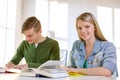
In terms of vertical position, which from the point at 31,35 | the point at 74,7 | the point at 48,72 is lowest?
the point at 48,72

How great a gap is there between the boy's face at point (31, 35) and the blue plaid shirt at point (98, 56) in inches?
17.7

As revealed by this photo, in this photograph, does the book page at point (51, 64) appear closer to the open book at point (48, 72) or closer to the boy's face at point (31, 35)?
the open book at point (48, 72)

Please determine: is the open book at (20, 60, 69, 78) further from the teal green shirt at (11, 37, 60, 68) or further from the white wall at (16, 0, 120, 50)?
the white wall at (16, 0, 120, 50)

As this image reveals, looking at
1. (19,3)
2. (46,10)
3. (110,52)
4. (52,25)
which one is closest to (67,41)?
(52,25)

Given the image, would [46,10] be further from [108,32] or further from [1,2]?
[108,32]

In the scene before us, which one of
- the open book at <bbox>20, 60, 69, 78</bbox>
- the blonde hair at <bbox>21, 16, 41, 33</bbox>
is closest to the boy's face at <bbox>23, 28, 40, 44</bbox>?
the blonde hair at <bbox>21, 16, 41, 33</bbox>

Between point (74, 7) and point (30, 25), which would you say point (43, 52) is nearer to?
point (30, 25)

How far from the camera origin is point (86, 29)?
1959 millimetres

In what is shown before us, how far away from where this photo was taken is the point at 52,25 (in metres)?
4.85

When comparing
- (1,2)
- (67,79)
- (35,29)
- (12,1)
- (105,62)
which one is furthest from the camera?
(12,1)

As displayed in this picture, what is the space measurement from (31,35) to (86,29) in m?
0.60

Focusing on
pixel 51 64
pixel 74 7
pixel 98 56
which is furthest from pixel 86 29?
pixel 74 7

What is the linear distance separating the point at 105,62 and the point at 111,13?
3098 mm

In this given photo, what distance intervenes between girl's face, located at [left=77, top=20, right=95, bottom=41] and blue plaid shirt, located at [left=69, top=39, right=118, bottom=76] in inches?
→ 3.2
